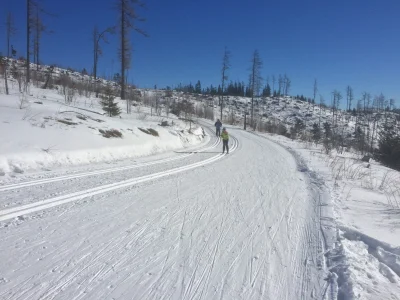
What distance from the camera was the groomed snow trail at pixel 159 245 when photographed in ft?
9.54

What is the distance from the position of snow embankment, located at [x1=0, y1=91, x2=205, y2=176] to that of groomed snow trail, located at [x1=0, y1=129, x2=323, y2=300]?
2.29m

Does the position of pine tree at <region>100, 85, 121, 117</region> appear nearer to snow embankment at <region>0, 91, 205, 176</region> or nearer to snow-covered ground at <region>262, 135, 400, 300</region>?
snow embankment at <region>0, 91, 205, 176</region>

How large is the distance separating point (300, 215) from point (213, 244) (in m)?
2.40

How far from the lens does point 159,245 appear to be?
3.84 meters

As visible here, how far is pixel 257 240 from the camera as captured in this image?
13.9 ft

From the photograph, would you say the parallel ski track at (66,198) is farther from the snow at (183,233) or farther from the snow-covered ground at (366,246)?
the snow-covered ground at (366,246)

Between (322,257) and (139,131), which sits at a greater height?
(139,131)

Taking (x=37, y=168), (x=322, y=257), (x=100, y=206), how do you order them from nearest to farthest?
(x=322, y=257)
(x=100, y=206)
(x=37, y=168)

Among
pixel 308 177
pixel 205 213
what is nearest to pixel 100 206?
pixel 205 213

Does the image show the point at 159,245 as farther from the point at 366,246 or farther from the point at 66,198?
the point at 366,246

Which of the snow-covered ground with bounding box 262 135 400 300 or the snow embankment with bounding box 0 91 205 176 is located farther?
the snow embankment with bounding box 0 91 205 176

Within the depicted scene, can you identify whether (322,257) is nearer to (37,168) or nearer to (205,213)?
(205,213)

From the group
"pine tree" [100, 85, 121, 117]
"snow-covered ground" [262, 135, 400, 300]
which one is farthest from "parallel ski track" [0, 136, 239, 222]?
"pine tree" [100, 85, 121, 117]

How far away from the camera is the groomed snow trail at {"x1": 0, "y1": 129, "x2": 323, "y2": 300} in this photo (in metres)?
2.91
